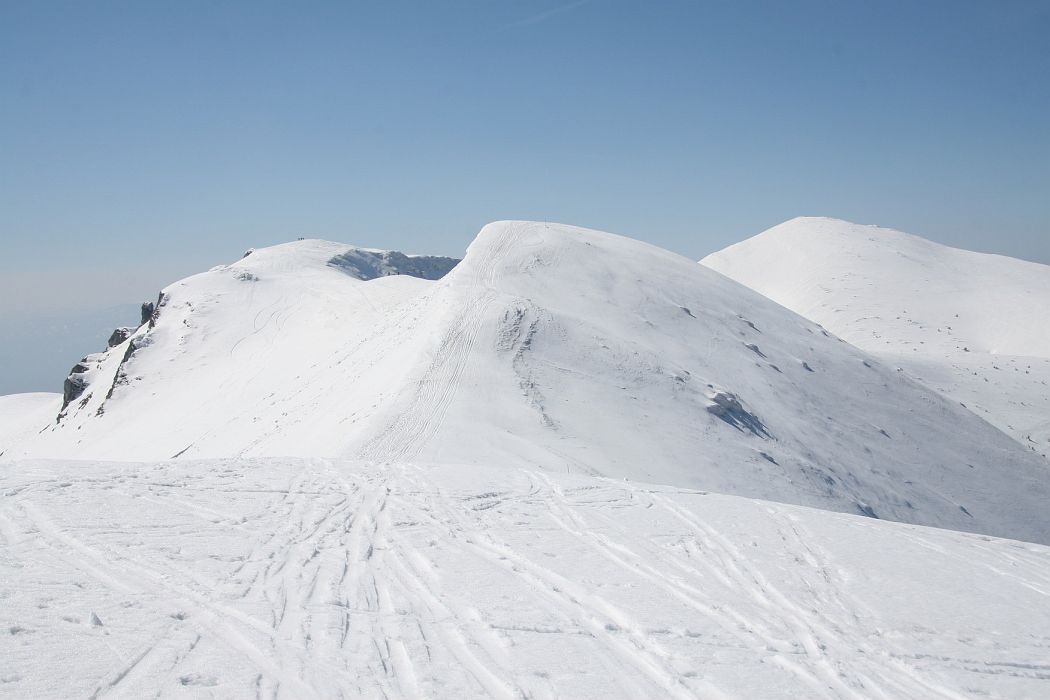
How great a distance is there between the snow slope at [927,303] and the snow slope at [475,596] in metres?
29.4

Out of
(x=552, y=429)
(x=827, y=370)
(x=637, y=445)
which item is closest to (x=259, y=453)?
(x=552, y=429)

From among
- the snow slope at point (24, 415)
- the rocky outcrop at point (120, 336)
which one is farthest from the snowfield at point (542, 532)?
the rocky outcrop at point (120, 336)

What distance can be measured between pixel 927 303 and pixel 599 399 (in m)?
50.3

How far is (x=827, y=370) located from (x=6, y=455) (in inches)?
1865

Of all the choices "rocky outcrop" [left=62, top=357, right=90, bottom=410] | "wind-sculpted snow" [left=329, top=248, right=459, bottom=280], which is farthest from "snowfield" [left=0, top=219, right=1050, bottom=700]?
"wind-sculpted snow" [left=329, top=248, right=459, bottom=280]

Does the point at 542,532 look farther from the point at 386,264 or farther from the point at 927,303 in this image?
the point at 386,264

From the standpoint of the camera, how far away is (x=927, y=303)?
192 feet

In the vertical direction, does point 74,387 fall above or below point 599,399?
below

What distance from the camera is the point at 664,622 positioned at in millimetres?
6320

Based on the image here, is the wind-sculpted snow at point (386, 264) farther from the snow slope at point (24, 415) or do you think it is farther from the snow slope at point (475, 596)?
the snow slope at point (475, 596)

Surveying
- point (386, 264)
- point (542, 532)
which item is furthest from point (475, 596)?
point (386, 264)

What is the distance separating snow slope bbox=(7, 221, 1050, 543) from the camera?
17359 millimetres

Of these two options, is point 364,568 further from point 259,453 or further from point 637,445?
point 259,453

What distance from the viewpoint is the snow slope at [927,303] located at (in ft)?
124
